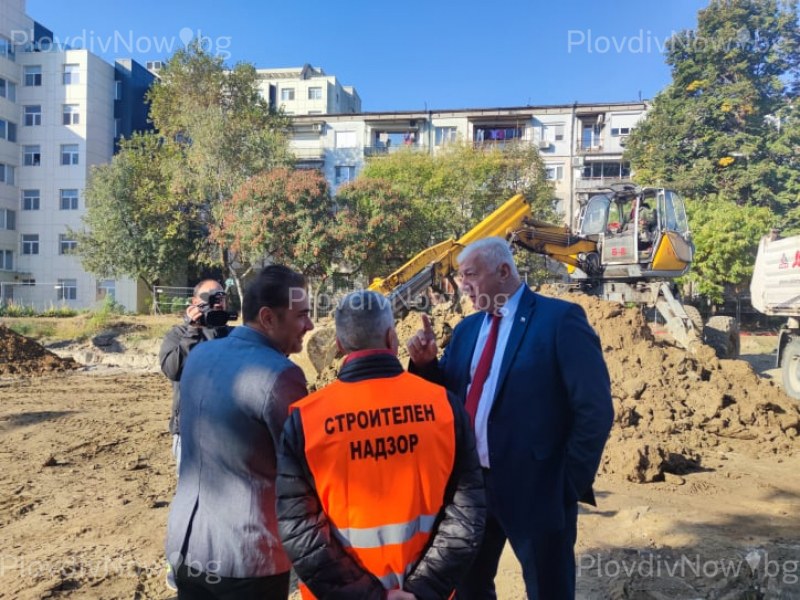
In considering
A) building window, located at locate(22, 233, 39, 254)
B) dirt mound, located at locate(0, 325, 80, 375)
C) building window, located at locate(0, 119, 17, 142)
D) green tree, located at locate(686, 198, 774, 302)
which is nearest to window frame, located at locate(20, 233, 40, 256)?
building window, located at locate(22, 233, 39, 254)

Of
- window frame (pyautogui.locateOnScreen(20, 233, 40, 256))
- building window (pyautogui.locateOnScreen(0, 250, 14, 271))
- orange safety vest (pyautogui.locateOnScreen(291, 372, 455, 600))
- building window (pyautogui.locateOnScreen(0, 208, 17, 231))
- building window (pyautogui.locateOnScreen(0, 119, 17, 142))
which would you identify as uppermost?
building window (pyautogui.locateOnScreen(0, 119, 17, 142))

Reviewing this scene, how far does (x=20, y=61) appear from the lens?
34.4m

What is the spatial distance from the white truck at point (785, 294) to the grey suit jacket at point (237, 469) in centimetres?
1118

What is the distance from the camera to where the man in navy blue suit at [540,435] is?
2.36 meters

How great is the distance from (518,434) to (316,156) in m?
37.2

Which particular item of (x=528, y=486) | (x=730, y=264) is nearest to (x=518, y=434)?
(x=528, y=486)

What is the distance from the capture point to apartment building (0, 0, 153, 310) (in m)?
33.6

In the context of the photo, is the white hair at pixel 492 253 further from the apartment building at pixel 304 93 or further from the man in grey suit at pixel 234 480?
the apartment building at pixel 304 93

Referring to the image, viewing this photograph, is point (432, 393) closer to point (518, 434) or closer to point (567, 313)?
point (518, 434)

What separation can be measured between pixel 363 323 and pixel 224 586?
1.02 m

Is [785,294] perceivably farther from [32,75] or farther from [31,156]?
[32,75]

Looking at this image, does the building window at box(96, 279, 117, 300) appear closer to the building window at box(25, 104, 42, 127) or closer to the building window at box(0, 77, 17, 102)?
the building window at box(25, 104, 42, 127)

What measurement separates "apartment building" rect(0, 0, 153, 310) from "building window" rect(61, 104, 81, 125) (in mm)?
53

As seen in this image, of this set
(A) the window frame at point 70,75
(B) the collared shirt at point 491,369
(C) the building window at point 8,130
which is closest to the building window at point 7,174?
(C) the building window at point 8,130
